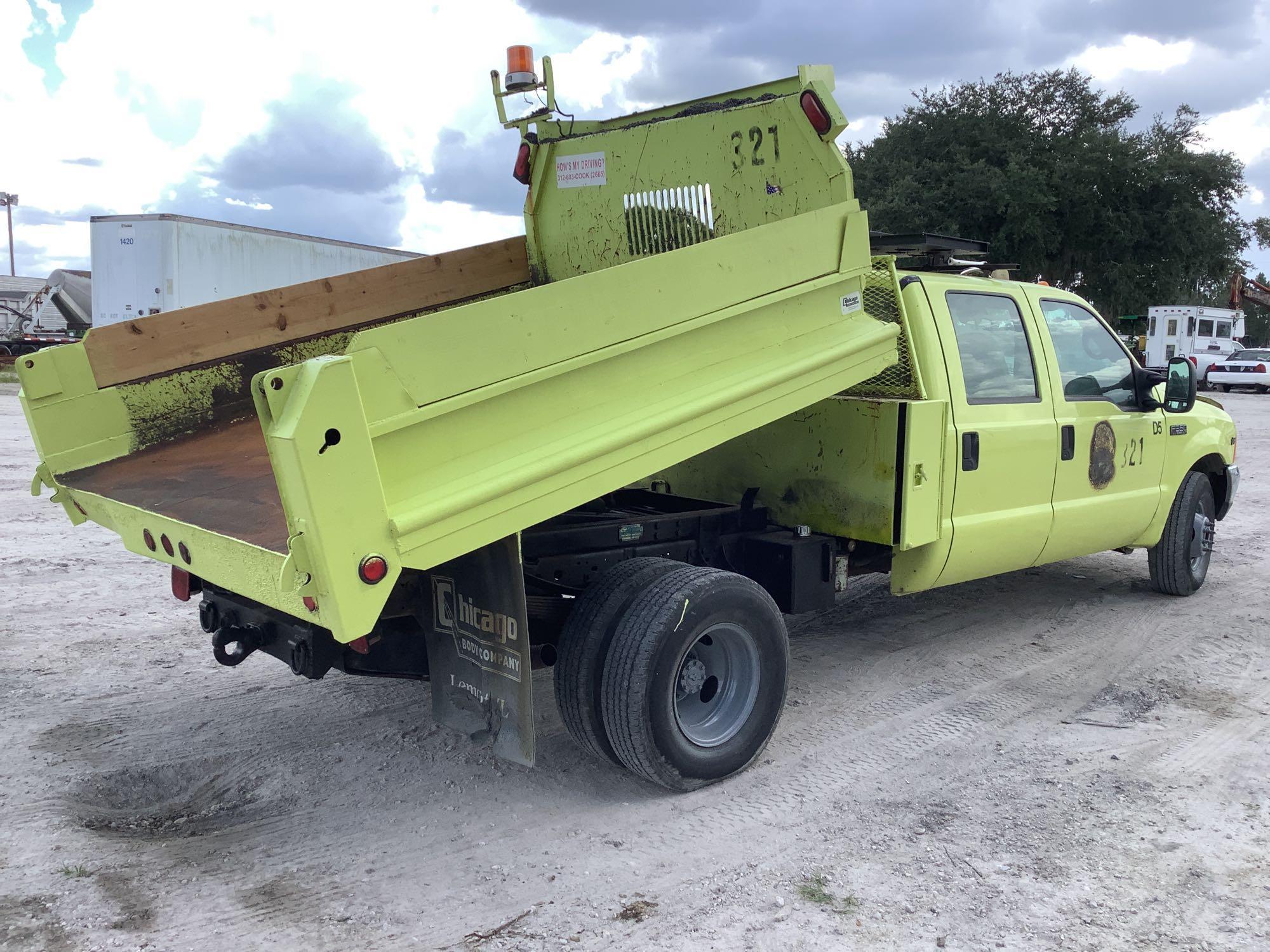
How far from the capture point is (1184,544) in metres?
6.56

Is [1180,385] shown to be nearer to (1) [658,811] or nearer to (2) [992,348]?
(2) [992,348]

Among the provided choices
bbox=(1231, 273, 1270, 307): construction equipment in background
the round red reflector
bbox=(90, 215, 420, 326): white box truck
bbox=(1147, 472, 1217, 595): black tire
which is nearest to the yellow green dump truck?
the round red reflector

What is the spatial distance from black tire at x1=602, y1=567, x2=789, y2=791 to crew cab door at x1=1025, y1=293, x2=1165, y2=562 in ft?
7.49

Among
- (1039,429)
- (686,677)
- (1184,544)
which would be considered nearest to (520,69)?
(686,677)

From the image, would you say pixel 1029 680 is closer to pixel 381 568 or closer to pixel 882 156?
pixel 381 568

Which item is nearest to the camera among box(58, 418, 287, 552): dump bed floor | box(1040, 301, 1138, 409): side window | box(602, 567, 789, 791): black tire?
box(58, 418, 287, 552): dump bed floor

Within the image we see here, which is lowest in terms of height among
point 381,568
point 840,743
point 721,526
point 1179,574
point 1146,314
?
point 1146,314

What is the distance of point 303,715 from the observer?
4691 mm

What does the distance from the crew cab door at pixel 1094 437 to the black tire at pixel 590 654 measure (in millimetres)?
2776

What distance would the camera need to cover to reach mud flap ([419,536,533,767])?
133 inches

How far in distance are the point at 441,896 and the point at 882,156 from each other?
35128 millimetres

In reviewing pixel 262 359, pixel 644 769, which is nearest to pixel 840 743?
pixel 644 769

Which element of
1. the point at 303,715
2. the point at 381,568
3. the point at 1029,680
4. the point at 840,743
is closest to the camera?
the point at 381,568

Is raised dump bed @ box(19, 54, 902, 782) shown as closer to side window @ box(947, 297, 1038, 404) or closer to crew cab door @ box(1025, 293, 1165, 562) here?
side window @ box(947, 297, 1038, 404)
